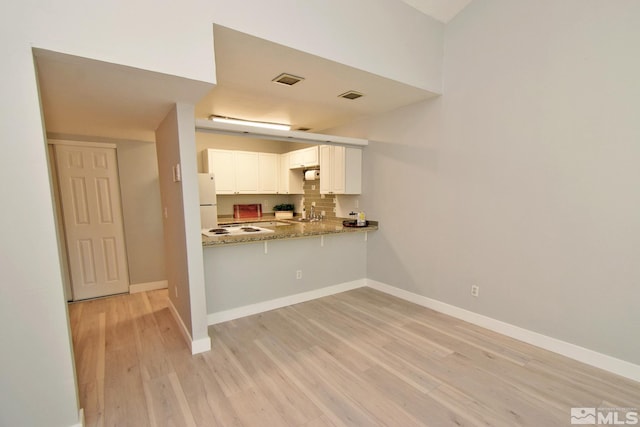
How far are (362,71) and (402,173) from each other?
1.54 meters

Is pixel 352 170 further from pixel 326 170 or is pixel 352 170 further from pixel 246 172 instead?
pixel 246 172

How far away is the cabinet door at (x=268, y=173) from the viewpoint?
5211 millimetres

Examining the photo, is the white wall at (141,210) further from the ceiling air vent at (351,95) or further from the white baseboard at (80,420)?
the ceiling air vent at (351,95)

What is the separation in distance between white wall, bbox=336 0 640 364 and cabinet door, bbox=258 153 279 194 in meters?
2.64

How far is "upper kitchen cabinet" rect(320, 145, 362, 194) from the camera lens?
4.02 m

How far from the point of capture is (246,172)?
5.05 m

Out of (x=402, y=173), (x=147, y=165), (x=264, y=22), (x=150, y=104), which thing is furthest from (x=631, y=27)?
(x=147, y=165)

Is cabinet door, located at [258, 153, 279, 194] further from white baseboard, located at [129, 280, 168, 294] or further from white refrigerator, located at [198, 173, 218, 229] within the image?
white baseboard, located at [129, 280, 168, 294]

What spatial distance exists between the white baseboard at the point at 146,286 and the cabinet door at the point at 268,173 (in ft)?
7.35

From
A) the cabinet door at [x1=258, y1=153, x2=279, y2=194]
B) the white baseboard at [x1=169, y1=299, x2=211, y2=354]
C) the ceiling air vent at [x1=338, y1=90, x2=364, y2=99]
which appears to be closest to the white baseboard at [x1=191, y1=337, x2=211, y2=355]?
the white baseboard at [x1=169, y1=299, x2=211, y2=354]

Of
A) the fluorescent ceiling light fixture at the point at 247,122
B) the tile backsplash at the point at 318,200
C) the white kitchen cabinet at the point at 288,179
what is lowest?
the tile backsplash at the point at 318,200

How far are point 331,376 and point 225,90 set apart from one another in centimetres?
297

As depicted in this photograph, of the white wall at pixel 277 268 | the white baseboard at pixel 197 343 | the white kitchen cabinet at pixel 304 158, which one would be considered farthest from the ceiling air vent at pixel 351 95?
the white baseboard at pixel 197 343

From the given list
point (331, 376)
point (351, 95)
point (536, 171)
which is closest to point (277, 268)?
point (331, 376)
